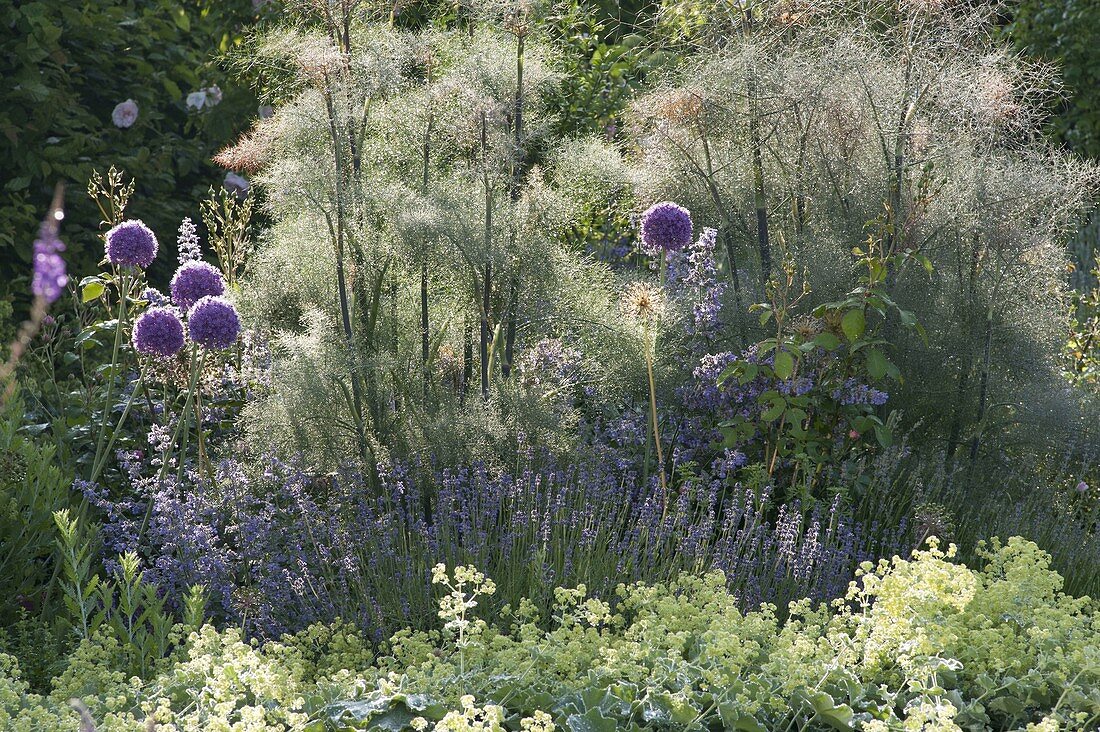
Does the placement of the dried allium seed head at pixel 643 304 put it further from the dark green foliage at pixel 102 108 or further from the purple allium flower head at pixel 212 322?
the dark green foliage at pixel 102 108

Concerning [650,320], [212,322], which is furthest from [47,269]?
[650,320]

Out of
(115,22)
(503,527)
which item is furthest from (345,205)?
(115,22)

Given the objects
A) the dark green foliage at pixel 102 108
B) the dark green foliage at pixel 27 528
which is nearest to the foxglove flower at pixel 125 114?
the dark green foliage at pixel 102 108

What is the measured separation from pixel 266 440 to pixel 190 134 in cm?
400

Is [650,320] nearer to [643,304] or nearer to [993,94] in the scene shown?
[643,304]

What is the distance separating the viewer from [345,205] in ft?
13.3

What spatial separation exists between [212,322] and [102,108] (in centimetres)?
407

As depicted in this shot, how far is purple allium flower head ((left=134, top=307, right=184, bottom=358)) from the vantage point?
11.7 feet

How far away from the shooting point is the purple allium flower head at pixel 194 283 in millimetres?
3621

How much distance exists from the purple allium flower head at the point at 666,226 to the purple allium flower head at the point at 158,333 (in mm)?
1641

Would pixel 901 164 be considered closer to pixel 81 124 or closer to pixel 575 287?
pixel 575 287

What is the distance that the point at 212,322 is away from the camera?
11.6 ft

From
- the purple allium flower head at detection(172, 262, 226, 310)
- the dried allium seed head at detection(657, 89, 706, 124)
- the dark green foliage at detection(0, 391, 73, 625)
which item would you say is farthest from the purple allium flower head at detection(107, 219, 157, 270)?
the dried allium seed head at detection(657, 89, 706, 124)

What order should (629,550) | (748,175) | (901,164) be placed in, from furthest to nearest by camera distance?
(748,175)
(901,164)
(629,550)
